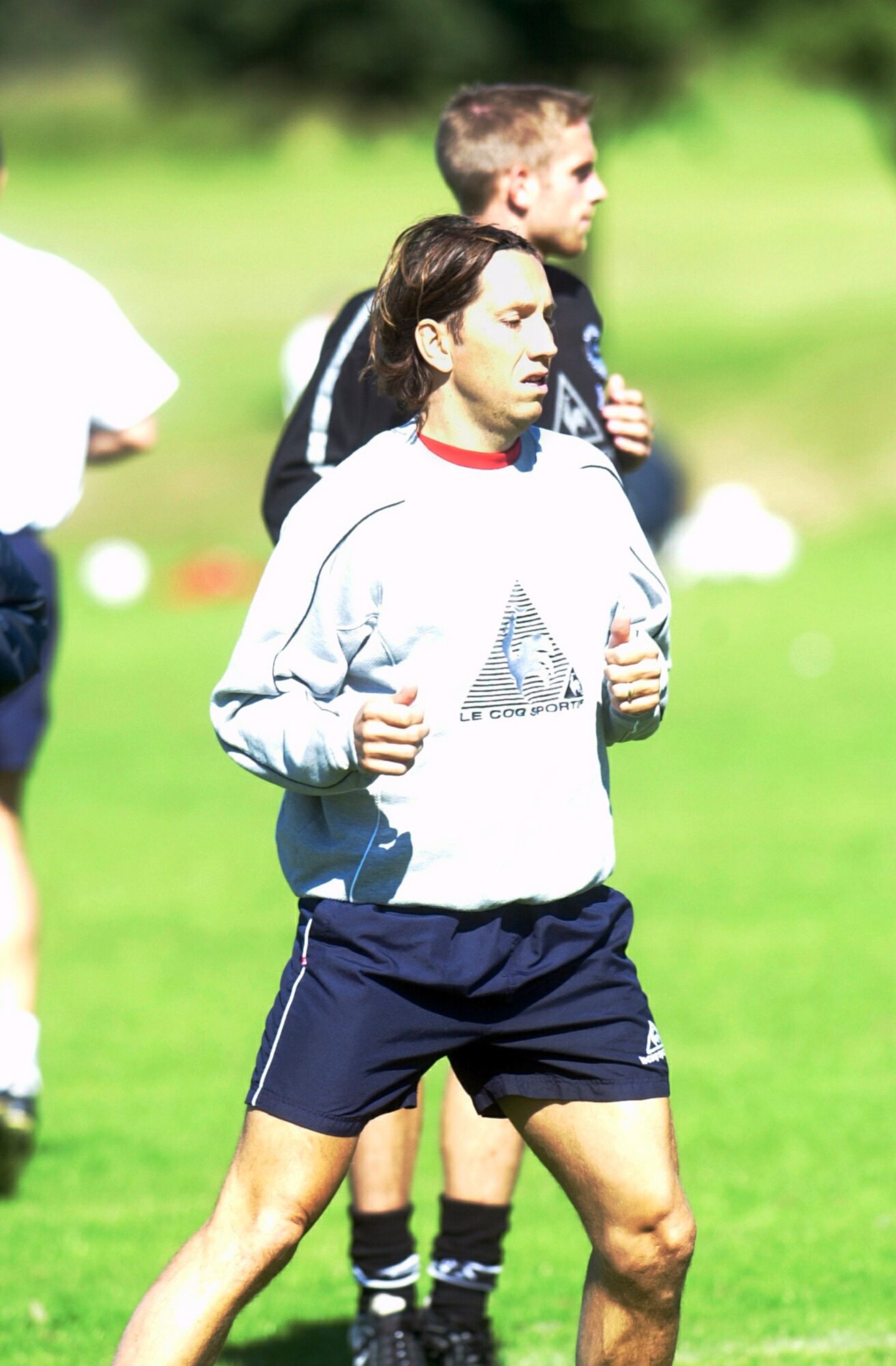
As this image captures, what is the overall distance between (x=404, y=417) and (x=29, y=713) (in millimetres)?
1822

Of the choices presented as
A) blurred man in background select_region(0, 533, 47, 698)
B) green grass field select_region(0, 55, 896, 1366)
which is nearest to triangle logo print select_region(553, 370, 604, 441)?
blurred man in background select_region(0, 533, 47, 698)

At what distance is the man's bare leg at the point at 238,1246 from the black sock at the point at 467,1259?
3.42ft

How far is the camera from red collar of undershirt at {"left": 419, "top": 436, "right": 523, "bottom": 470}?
3.32 m

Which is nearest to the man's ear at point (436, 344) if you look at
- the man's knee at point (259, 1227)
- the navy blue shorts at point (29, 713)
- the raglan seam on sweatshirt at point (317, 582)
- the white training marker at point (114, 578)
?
the raglan seam on sweatshirt at point (317, 582)

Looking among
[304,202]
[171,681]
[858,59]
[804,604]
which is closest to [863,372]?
[858,59]

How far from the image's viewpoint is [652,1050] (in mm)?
3340

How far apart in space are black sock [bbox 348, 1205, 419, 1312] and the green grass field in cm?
28

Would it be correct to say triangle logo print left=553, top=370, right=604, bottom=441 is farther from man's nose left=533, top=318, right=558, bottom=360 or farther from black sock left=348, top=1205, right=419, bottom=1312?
black sock left=348, top=1205, right=419, bottom=1312

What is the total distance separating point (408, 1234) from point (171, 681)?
10.6 m

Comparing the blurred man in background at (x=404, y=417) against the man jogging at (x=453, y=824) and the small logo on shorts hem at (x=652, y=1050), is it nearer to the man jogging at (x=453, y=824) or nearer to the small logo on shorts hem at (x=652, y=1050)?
the man jogging at (x=453, y=824)

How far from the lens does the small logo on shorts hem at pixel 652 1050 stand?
3314 millimetres

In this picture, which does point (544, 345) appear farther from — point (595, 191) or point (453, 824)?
point (595, 191)

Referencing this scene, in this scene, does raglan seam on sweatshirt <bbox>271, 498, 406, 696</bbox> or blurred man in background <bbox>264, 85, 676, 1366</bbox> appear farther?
blurred man in background <bbox>264, 85, 676, 1366</bbox>

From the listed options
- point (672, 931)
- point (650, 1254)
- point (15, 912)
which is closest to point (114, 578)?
point (672, 931)
